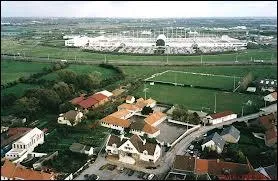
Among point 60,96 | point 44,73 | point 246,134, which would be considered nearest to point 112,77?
point 44,73

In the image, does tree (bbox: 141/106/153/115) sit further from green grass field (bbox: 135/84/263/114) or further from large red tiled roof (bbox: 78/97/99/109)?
large red tiled roof (bbox: 78/97/99/109)

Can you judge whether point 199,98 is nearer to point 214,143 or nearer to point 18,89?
point 214,143

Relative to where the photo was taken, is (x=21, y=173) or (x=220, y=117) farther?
(x=220, y=117)

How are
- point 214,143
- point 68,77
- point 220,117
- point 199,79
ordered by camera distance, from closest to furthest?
point 214,143, point 220,117, point 68,77, point 199,79

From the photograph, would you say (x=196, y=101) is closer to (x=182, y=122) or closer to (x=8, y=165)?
(x=182, y=122)

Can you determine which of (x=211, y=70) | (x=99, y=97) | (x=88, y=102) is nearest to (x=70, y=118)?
(x=88, y=102)

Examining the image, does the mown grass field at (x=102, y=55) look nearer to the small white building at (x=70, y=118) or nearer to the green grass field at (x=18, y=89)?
the green grass field at (x=18, y=89)

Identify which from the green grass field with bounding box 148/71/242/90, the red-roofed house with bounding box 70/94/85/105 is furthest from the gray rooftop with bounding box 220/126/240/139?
the green grass field with bounding box 148/71/242/90

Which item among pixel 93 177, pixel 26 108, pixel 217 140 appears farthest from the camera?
pixel 26 108

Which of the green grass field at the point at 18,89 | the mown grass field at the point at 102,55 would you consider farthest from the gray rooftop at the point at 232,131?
the mown grass field at the point at 102,55
